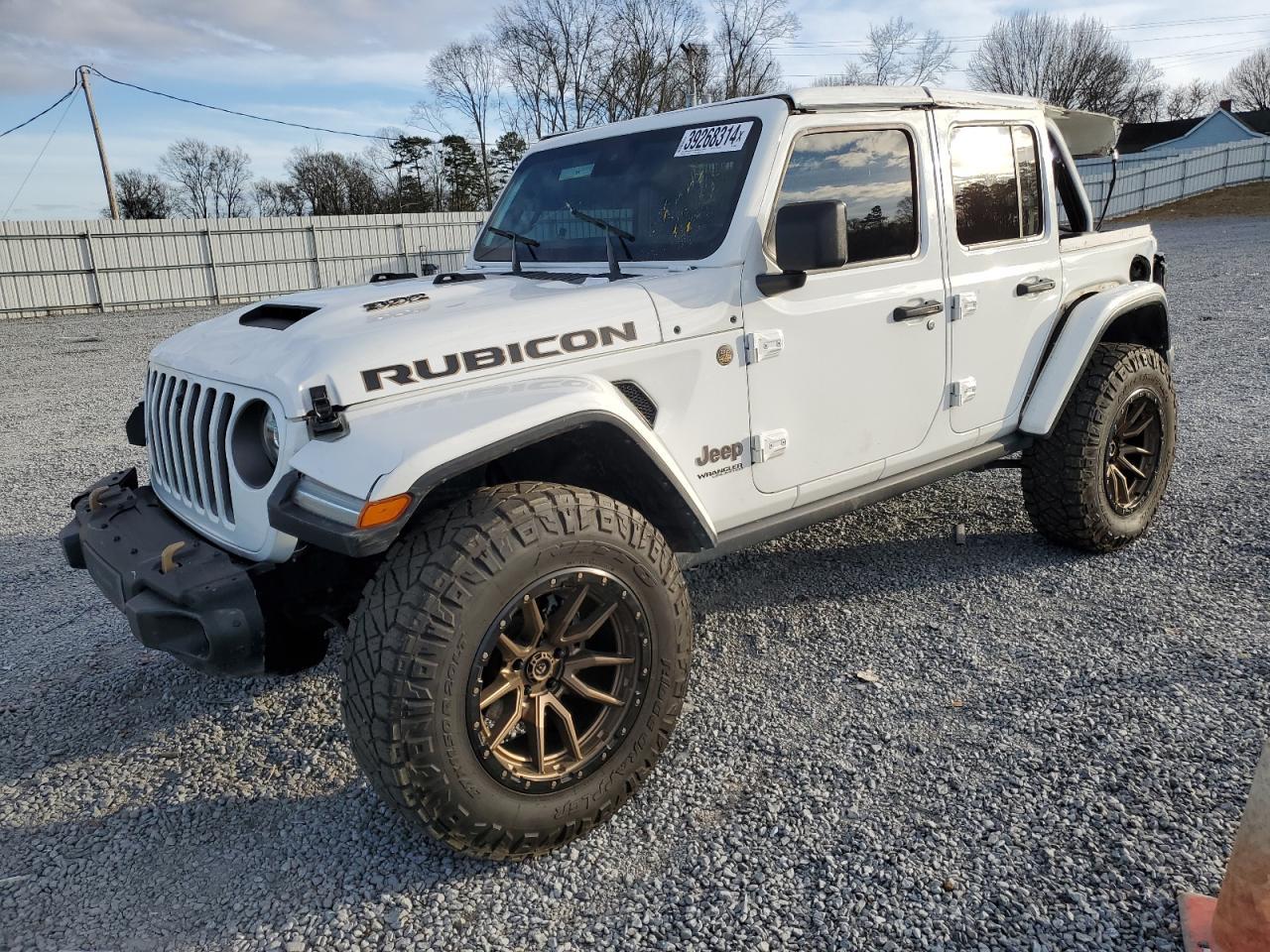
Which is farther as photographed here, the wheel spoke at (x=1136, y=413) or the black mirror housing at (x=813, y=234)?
the wheel spoke at (x=1136, y=413)

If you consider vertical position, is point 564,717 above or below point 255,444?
below

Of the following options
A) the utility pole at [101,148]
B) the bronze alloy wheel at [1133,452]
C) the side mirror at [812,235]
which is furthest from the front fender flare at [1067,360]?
the utility pole at [101,148]

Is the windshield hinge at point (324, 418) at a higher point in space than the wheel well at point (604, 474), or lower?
higher

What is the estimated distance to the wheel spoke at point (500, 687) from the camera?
8.19 ft

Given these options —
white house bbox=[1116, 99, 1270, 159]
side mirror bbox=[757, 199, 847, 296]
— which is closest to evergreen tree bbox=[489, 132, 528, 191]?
white house bbox=[1116, 99, 1270, 159]

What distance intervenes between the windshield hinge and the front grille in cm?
41

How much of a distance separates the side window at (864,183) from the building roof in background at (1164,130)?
58994 mm

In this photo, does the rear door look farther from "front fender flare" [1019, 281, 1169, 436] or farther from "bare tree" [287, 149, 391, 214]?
"bare tree" [287, 149, 391, 214]

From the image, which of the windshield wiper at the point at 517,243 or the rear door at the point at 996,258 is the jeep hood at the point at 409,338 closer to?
the windshield wiper at the point at 517,243

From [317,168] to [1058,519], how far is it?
51.3m

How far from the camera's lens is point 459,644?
2357 mm

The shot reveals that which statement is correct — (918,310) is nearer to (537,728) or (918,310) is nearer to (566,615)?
(566,615)

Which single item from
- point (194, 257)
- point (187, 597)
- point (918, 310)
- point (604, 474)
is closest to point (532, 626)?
point (604, 474)

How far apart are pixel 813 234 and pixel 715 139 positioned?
0.69 metres
